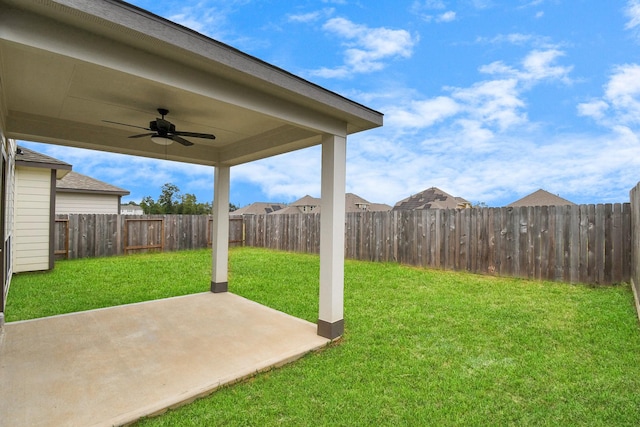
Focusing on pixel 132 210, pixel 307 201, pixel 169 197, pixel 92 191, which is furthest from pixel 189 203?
pixel 92 191

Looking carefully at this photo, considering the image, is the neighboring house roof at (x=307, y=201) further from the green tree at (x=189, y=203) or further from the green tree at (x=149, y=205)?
the green tree at (x=149, y=205)

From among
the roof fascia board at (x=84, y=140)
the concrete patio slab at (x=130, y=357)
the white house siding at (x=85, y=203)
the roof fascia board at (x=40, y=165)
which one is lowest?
the concrete patio slab at (x=130, y=357)

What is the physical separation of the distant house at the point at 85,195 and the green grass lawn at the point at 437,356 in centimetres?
707

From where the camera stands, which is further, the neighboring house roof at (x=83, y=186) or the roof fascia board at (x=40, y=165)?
the neighboring house roof at (x=83, y=186)

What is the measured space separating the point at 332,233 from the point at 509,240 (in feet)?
17.7

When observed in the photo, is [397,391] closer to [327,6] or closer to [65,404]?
[65,404]

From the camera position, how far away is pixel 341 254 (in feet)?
12.1

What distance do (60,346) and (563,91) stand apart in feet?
46.2

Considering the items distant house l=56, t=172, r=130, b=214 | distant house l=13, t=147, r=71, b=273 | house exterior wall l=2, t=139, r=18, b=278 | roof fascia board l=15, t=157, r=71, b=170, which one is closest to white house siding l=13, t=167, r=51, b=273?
distant house l=13, t=147, r=71, b=273

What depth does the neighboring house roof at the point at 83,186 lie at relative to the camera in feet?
40.5

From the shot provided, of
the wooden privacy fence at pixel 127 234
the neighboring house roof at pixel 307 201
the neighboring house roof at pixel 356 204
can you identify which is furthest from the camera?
the neighboring house roof at pixel 307 201

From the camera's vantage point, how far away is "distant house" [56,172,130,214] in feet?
40.6

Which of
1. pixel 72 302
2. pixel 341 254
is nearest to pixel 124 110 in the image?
pixel 341 254

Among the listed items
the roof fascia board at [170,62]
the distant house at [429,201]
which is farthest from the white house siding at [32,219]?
the distant house at [429,201]
